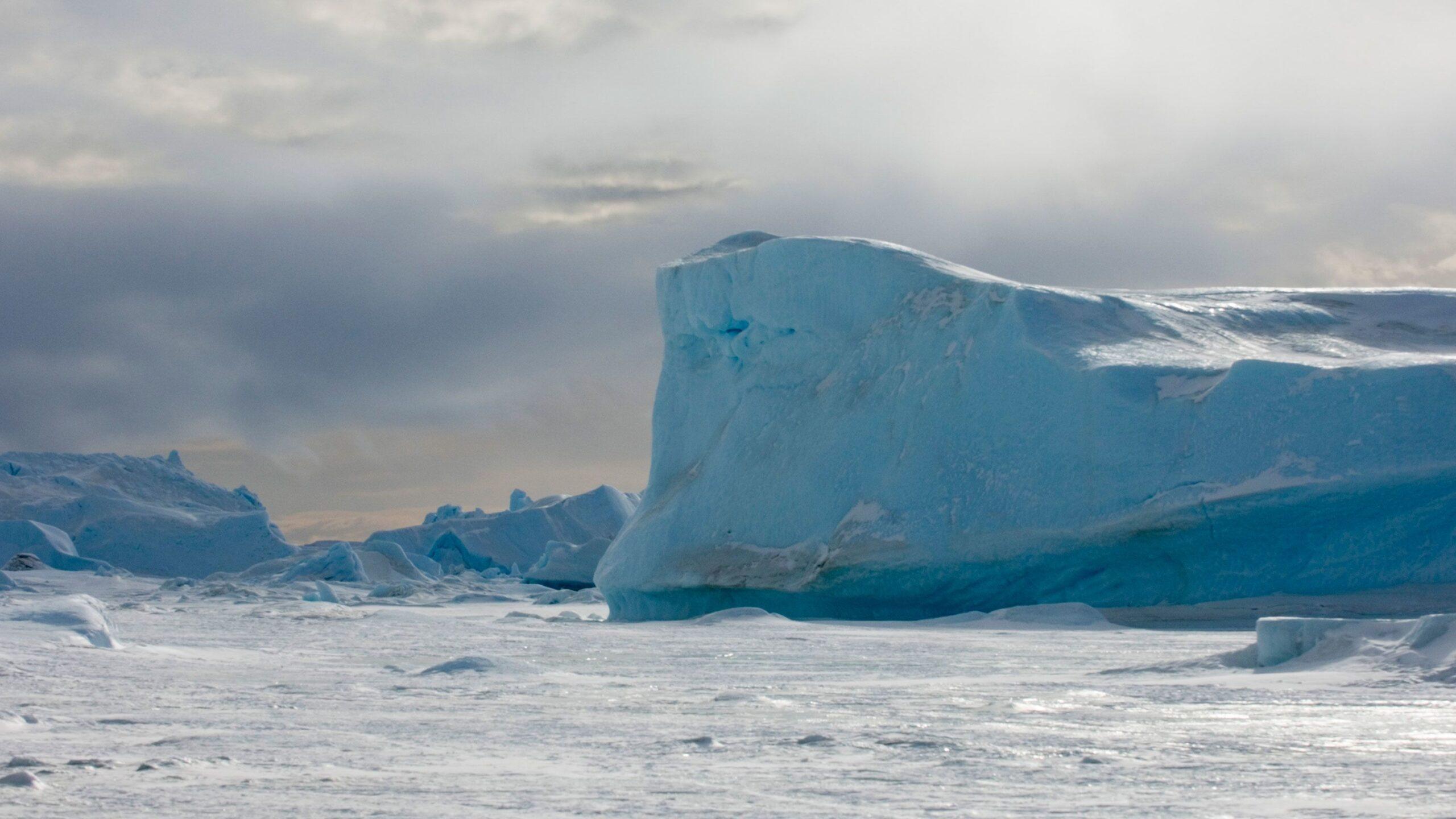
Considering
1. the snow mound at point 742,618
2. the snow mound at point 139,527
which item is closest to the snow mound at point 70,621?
the snow mound at point 742,618

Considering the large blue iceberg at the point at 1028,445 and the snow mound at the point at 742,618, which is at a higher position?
the large blue iceberg at the point at 1028,445

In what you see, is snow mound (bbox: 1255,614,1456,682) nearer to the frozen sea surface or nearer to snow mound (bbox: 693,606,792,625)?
the frozen sea surface

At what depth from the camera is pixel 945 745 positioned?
3443mm

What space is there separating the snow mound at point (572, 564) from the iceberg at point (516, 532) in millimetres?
7851

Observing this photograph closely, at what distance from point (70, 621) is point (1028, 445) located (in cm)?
770

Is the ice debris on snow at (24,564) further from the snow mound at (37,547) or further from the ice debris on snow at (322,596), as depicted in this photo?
the ice debris on snow at (322,596)

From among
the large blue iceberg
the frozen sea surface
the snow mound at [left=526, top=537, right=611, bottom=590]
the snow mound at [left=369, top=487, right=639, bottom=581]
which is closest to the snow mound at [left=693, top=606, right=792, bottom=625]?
the large blue iceberg

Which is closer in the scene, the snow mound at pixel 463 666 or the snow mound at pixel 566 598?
the snow mound at pixel 463 666

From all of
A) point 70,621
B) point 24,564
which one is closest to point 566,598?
point 24,564

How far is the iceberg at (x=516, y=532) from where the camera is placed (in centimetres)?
3403

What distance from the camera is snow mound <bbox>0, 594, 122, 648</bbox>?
21.0 ft

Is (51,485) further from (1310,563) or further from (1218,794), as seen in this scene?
(1218,794)

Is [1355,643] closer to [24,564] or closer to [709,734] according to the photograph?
[709,734]

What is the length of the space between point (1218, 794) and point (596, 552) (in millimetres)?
23737
